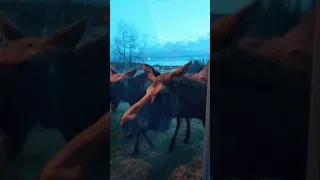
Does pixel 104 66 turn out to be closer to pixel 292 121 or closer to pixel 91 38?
pixel 91 38

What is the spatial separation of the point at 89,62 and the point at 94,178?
2.29ft

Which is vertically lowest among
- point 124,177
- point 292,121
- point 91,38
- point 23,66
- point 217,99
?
point 124,177

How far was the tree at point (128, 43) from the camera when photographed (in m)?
2.06

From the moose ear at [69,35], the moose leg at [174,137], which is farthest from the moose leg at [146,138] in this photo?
the moose ear at [69,35]

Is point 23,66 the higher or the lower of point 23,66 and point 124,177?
the higher

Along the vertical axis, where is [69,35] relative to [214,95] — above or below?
above

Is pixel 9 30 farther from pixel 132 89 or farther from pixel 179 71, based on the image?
pixel 179 71

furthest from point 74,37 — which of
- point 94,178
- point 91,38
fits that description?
point 94,178

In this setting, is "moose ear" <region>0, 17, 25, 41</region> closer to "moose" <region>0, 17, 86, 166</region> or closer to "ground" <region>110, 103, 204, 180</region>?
"moose" <region>0, 17, 86, 166</region>

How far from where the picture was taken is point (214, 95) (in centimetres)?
201

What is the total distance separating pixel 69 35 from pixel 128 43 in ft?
1.16

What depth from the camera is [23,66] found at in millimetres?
2027

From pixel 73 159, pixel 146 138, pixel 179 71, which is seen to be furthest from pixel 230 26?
pixel 73 159

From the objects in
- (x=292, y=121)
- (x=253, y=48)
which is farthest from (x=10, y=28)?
(x=292, y=121)
